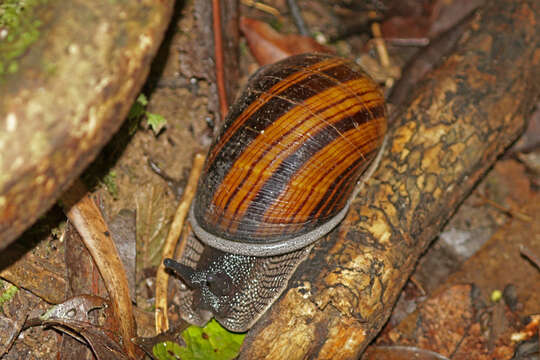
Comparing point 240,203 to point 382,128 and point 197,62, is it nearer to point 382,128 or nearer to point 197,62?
point 382,128

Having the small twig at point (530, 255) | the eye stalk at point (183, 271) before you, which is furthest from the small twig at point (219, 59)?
the small twig at point (530, 255)

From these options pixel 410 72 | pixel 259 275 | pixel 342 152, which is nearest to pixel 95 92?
pixel 342 152

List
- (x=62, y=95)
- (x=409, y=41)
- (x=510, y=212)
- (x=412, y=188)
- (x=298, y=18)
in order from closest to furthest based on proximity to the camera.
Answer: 1. (x=62, y=95)
2. (x=412, y=188)
3. (x=510, y=212)
4. (x=298, y=18)
5. (x=409, y=41)

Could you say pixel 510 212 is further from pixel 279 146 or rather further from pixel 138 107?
pixel 138 107

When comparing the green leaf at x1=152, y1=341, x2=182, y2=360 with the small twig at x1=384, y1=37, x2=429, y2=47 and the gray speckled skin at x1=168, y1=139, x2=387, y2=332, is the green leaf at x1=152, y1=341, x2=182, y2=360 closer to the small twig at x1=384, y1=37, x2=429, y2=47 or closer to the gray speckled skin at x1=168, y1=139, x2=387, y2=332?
the gray speckled skin at x1=168, y1=139, x2=387, y2=332

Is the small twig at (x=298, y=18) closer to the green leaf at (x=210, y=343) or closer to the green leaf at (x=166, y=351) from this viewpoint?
the green leaf at (x=210, y=343)

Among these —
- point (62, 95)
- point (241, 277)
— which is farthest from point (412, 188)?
point (62, 95)

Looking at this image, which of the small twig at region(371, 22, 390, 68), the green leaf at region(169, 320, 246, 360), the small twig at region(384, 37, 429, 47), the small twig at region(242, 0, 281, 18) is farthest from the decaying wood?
the small twig at region(242, 0, 281, 18)
